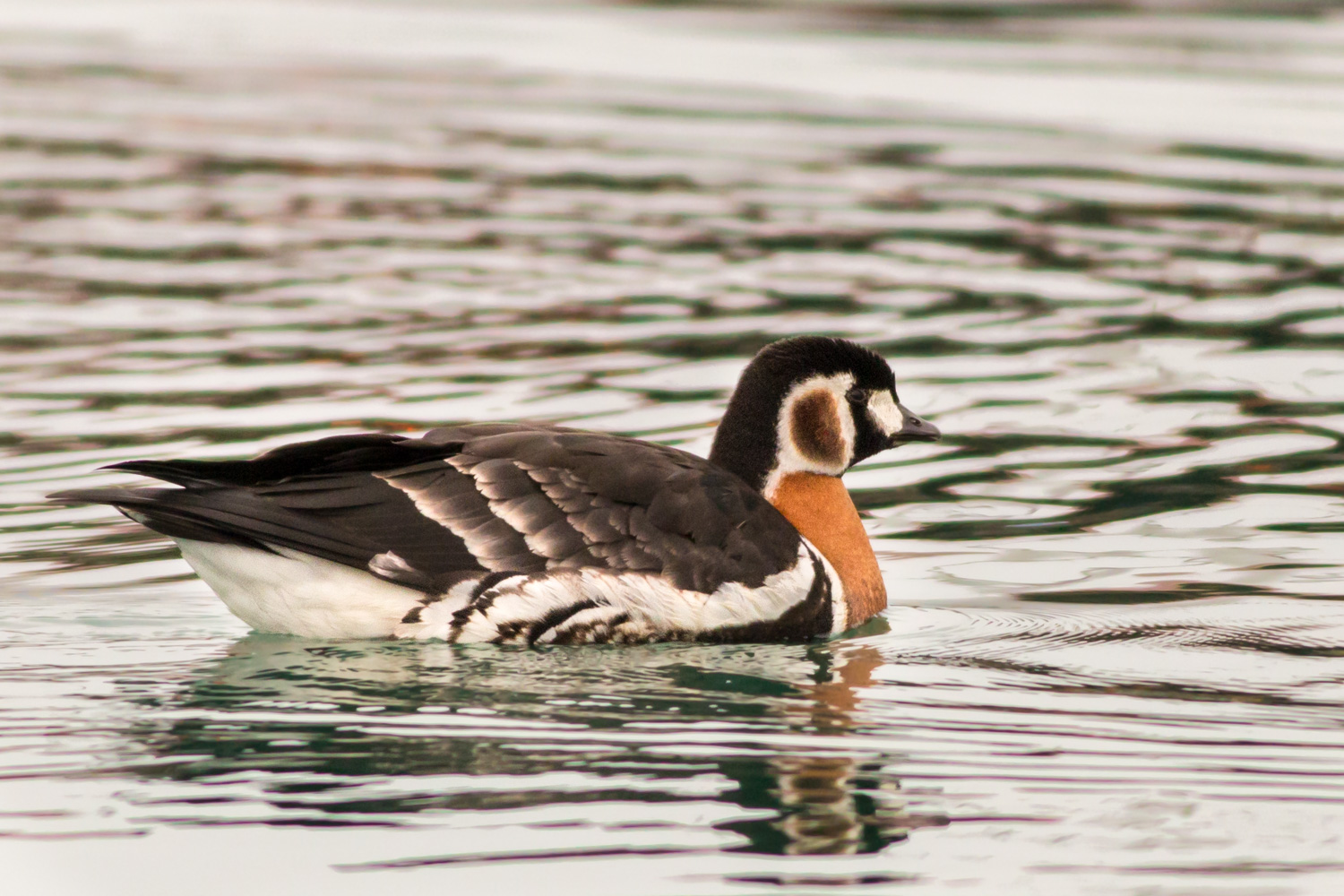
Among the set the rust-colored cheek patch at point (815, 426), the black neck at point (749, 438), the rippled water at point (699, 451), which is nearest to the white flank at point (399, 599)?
the rippled water at point (699, 451)

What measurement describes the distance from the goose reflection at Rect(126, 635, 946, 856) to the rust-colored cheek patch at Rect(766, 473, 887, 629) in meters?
0.39

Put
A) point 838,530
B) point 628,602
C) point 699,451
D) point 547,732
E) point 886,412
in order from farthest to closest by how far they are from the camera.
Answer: point 699,451 < point 886,412 < point 838,530 < point 628,602 < point 547,732

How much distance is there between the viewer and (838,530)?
9.20 meters

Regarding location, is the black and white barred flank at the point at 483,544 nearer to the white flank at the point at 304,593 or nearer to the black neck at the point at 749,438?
the white flank at the point at 304,593

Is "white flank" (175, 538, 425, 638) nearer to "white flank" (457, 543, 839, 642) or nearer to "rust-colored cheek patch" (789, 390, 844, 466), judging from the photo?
"white flank" (457, 543, 839, 642)

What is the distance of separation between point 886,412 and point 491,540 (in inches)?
81.4

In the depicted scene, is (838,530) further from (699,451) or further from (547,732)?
(699,451)

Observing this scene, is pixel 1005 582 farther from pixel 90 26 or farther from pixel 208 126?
pixel 90 26

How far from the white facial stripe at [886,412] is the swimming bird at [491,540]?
83 cm

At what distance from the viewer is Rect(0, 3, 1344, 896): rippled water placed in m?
6.43

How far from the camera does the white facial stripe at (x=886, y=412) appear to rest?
9.37 meters

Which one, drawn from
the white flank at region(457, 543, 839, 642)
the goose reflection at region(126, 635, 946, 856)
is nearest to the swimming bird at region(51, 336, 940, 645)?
the white flank at region(457, 543, 839, 642)

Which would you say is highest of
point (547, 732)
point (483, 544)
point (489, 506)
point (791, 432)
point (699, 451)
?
point (791, 432)

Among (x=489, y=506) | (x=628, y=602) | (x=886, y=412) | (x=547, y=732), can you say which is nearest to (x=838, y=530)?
(x=886, y=412)
